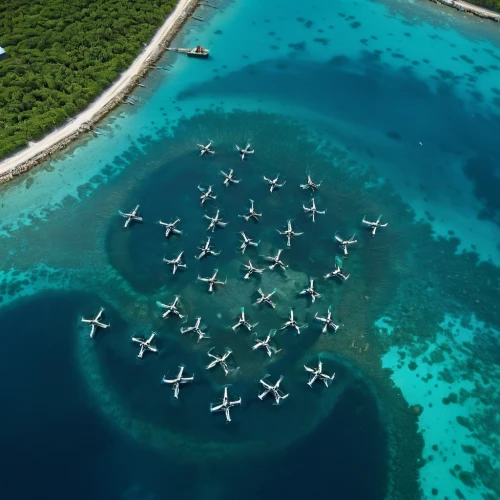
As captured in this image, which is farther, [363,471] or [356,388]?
[356,388]

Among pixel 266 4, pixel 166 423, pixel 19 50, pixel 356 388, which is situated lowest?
pixel 166 423

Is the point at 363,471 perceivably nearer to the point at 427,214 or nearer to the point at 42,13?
the point at 427,214

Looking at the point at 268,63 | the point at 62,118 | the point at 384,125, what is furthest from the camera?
the point at 268,63

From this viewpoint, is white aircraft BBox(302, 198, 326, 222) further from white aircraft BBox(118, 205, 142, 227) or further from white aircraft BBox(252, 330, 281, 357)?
white aircraft BBox(118, 205, 142, 227)

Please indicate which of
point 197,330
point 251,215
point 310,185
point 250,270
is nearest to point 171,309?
point 197,330

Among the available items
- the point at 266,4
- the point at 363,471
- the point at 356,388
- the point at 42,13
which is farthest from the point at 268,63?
the point at 363,471

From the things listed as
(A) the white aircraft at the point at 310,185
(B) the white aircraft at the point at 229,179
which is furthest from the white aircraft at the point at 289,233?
(B) the white aircraft at the point at 229,179

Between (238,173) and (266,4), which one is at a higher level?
(266,4)
